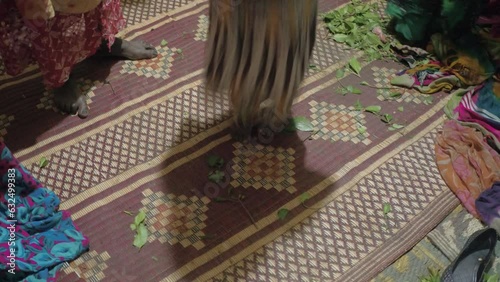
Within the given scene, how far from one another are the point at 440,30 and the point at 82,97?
4.74 feet

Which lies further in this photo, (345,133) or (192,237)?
(345,133)

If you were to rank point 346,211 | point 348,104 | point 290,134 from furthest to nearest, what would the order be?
point 348,104 → point 290,134 → point 346,211

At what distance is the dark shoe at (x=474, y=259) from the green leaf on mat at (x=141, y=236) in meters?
0.87

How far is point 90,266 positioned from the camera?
56.6 inches

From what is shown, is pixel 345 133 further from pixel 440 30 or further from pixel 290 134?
pixel 440 30

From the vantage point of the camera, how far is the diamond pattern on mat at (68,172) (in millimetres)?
1605

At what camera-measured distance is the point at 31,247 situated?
140 cm

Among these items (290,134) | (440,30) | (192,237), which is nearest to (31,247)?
(192,237)

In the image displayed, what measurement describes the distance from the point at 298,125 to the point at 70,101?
0.81 meters

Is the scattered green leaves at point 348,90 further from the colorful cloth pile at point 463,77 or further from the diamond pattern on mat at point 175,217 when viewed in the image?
the diamond pattern on mat at point 175,217

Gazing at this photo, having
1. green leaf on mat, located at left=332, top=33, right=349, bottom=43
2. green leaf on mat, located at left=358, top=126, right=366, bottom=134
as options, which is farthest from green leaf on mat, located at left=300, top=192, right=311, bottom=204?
green leaf on mat, located at left=332, top=33, right=349, bottom=43

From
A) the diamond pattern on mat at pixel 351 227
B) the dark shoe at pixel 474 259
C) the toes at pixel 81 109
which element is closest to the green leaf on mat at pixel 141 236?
the diamond pattern on mat at pixel 351 227

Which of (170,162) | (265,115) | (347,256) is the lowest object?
(347,256)

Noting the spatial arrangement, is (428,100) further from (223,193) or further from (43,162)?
(43,162)
